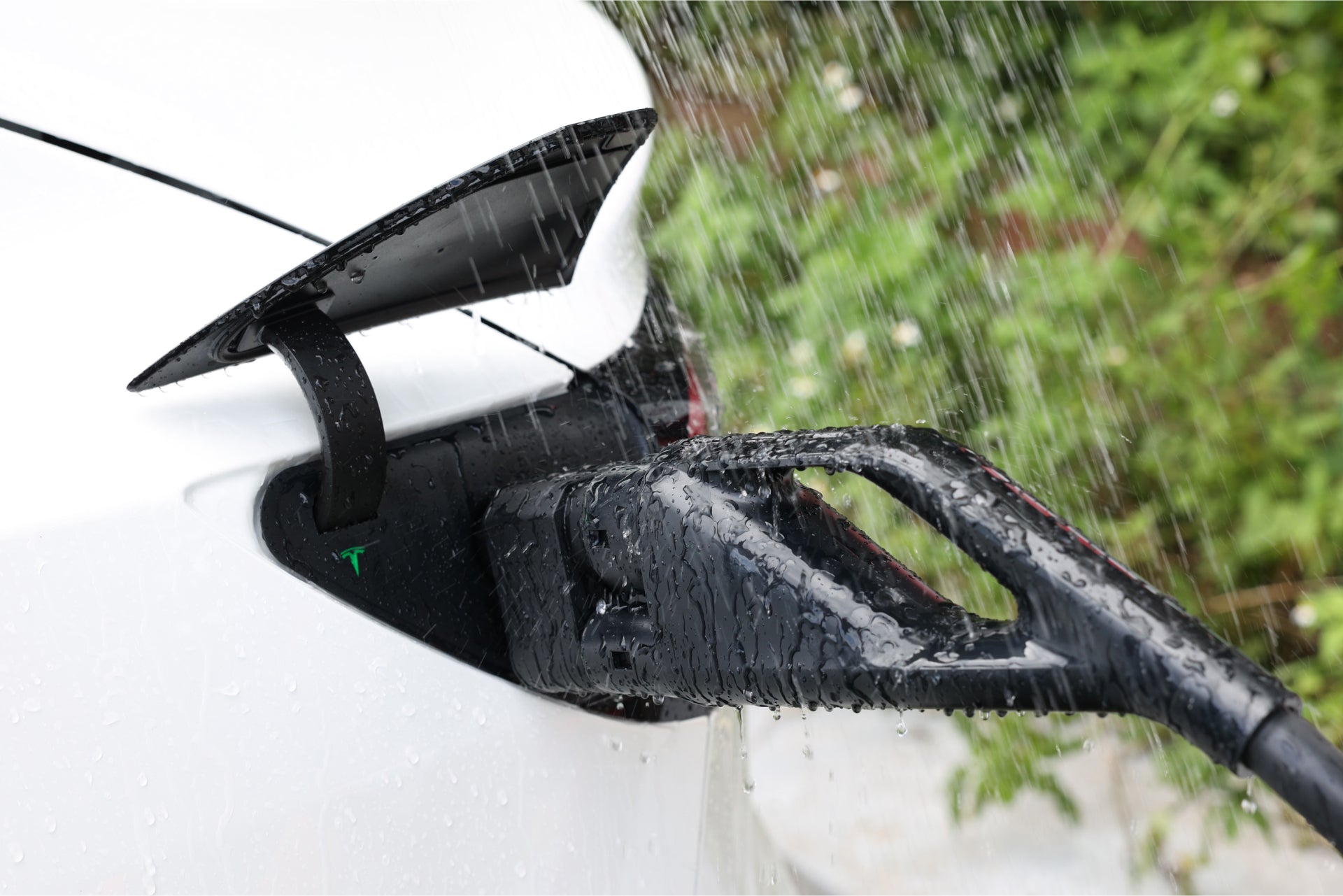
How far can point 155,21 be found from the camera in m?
1.11

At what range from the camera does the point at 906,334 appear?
131 inches

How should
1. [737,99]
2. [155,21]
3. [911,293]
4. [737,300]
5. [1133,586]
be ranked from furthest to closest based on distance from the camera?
[737,99], [737,300], [911,293], [155,21], [1133,586]

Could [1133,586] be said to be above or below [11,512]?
below

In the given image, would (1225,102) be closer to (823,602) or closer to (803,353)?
(803,353)

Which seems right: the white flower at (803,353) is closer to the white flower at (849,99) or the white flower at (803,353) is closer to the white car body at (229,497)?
the white flower at (849,99)

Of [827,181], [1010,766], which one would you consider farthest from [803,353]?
[1010,766]

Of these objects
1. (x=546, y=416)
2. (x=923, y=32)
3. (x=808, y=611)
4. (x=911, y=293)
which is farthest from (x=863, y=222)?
(x=808, y=611)

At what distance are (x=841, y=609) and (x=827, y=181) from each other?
3.03 meters

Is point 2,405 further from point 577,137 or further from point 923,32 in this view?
point 923,32

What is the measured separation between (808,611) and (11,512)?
582 mm

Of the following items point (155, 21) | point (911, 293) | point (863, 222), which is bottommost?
point (911, 293)

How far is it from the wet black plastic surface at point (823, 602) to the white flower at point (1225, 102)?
10.0ft

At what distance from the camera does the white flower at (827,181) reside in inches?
147

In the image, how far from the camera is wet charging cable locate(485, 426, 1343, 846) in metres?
0.71
